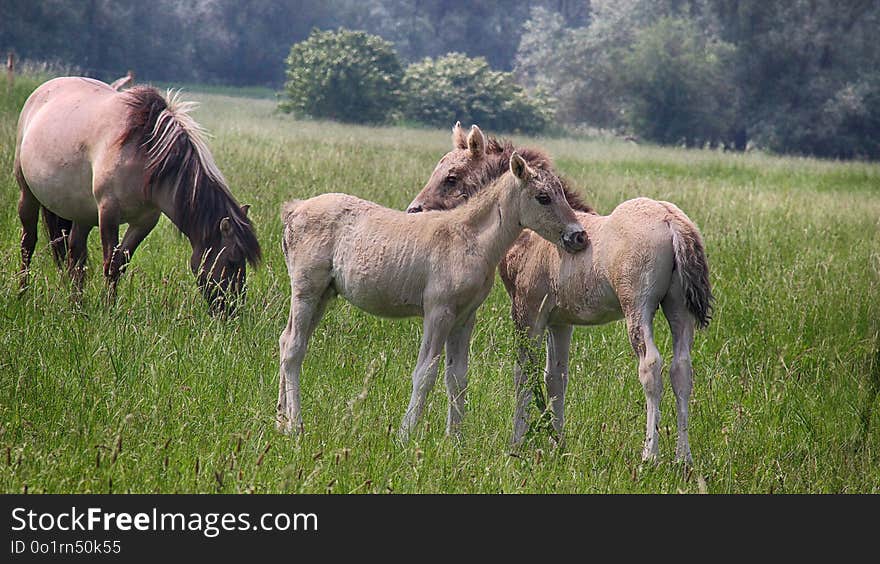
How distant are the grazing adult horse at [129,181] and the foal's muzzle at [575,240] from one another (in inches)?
81.4

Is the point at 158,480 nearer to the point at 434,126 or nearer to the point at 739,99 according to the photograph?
the point at 434,126

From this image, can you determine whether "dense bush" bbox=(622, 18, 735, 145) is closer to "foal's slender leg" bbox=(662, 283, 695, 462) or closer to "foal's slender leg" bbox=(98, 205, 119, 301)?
"foal's slender leg" bbox=(98, 205, 119, 301)

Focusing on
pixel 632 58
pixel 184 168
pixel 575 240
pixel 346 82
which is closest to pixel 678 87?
pixel 632 58

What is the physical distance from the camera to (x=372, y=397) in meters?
5.23

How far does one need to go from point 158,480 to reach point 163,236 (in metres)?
5.57

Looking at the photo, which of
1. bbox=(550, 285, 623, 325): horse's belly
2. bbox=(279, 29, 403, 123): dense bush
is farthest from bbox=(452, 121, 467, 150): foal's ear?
bbox=(279, 29, 403, 123): dense bush

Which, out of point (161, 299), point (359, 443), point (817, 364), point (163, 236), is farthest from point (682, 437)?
point (163, 236)

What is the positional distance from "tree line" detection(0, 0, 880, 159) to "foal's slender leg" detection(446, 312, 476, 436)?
3663cm

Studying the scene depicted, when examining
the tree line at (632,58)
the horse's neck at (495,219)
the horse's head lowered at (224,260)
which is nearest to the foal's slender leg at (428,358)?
the horse's neck at (495,219)

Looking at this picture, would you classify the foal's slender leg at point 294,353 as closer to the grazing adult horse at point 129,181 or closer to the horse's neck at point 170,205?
the grazing adult horse at point 129,181

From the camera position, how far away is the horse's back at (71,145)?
6926mm

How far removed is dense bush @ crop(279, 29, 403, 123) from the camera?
39594 mm

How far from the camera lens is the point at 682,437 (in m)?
4.48

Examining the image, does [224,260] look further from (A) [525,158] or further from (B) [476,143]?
(A) [525,158]
